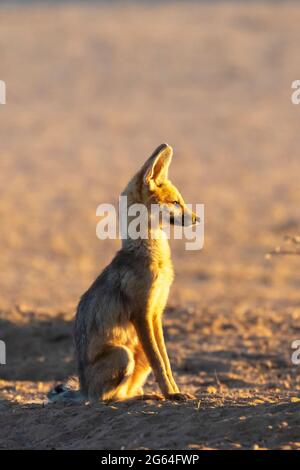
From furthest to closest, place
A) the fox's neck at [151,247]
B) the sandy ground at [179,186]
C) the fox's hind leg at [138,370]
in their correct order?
the fox's hind leg at [138,370] → the fox's neck at [151,247] → the sandy ground at [179,186]

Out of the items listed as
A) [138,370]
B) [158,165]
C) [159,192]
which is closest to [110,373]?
[138,370]

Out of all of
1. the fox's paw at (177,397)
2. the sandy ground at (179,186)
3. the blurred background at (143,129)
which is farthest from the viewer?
the blurred background at (143,129)

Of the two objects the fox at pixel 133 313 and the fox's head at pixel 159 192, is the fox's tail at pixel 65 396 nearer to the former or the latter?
the fox at pixel 133 313

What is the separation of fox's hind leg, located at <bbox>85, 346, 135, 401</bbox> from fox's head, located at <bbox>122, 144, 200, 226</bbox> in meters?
1.09

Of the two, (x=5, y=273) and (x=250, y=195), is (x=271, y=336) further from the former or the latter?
(x=250, y=195)

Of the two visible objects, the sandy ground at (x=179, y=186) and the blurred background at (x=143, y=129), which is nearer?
the sandy ground at (x=179, y=186)

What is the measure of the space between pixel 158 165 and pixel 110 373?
1637 millimetres

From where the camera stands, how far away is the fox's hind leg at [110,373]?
7.50 metres

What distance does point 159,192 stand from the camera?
779 centimetres

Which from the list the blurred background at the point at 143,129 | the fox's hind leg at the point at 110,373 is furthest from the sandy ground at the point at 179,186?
the fox's hind leg at the point at 110,373

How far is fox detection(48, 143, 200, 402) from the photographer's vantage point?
295 inches

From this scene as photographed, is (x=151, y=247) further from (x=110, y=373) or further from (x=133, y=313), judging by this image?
(x=110, y=373)

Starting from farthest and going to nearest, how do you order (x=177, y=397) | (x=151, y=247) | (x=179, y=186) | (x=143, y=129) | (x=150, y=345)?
(x=143, y=129) → (x=179, y=186) → (x=151, y=247) → (x=177, y=397) → (x=150, y=345)

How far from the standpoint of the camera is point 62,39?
145ft
